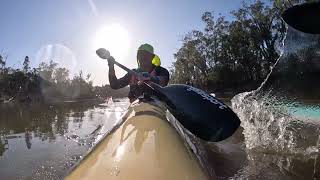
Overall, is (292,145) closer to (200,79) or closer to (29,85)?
(200,79)

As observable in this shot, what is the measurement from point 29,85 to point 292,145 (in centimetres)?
7432

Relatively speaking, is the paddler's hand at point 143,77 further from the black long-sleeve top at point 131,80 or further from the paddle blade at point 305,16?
the paddle blade at point 305,16

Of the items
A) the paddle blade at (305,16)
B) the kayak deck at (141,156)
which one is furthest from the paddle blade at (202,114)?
the paddle blade at (305,16)

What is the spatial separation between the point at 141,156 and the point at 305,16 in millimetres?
2360

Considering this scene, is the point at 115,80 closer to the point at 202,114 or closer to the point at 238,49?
the point at 202,114

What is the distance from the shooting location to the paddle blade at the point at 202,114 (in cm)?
456

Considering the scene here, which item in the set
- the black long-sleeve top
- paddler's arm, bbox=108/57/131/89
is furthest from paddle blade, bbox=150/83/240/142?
→ paddler's arm, bbox=108/57/131/89

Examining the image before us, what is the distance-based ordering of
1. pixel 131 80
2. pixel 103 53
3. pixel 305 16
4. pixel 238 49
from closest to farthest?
pixel 305 16 → pixel 103 53 → pixel 131 80 → pixel 238 49

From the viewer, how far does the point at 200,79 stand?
65938 mm

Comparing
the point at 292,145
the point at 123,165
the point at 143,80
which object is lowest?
the point at 292,145

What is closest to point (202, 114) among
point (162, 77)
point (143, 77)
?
point (143, 77)

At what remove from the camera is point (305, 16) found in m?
3.93

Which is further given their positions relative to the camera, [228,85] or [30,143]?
[228,85]

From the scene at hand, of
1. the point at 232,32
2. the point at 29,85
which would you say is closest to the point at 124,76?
the point at 232,32
